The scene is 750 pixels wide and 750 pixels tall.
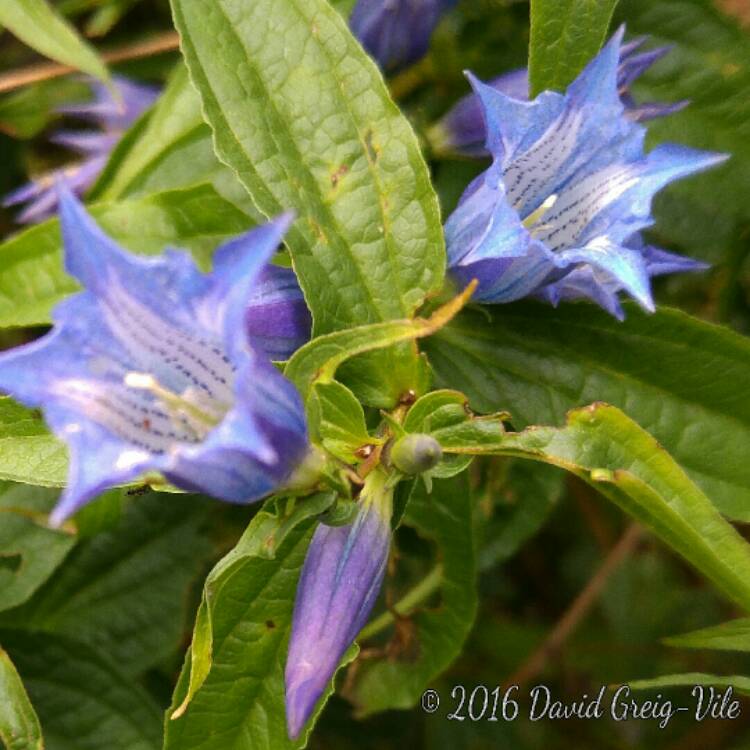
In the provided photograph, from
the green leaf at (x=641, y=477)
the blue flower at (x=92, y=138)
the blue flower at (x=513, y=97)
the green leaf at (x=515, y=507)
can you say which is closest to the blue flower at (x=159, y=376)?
the green leaf at (x=641, y=477)

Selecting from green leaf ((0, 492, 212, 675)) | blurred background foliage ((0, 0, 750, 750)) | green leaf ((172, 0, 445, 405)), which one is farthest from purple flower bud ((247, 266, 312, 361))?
green leaf ((0, 492, 212, 675))

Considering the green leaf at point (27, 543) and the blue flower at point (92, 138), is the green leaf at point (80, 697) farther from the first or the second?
the blue flower at point (92, 138)

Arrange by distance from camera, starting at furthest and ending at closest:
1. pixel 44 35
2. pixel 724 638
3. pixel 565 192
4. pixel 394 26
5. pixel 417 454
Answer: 1. pixel 394 26
2. pixel 44 35
3. pixel 565 192
4. pixel 724 638
5. pixel 417 454

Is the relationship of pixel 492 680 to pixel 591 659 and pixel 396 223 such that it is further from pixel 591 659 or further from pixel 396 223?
pixel 396 223

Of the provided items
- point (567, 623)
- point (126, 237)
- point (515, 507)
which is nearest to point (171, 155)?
point (126, 237)

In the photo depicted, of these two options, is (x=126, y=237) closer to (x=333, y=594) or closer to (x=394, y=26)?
(x=394, y=26)
